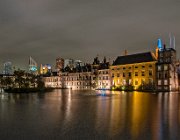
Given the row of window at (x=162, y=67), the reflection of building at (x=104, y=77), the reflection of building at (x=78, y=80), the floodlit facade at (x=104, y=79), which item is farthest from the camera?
the reflection of building at (x=78, y=80)

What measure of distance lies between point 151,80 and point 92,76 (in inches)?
1859

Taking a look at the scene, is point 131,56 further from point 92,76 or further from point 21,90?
point 21,90

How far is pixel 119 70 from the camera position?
111 meters

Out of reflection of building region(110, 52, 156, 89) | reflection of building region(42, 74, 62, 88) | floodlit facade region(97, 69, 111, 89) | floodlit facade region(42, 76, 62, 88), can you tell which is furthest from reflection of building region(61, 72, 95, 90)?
reflection of building region(110, 52, 156, 89)

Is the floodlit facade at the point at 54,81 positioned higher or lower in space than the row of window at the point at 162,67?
lower

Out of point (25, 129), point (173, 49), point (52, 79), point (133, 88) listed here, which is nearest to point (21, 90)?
point (133, 88)

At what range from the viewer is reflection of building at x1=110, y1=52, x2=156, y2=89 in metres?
95.6

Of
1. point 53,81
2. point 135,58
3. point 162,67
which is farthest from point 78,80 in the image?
point 162,67

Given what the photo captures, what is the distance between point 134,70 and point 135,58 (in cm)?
735

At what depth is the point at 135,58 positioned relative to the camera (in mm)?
105375

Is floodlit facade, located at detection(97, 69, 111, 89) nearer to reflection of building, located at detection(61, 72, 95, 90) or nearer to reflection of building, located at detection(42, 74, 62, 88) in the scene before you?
reflection of building, located at detection(61, 72, 95, 90)

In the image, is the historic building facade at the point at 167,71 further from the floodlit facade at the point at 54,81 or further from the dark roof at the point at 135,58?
the floodlit facade at the point at 54,81

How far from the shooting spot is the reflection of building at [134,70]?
3765 inches

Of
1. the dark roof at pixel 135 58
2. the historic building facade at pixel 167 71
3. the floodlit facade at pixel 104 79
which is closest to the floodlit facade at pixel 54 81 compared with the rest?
the floodlit facade at pixel 104 79
